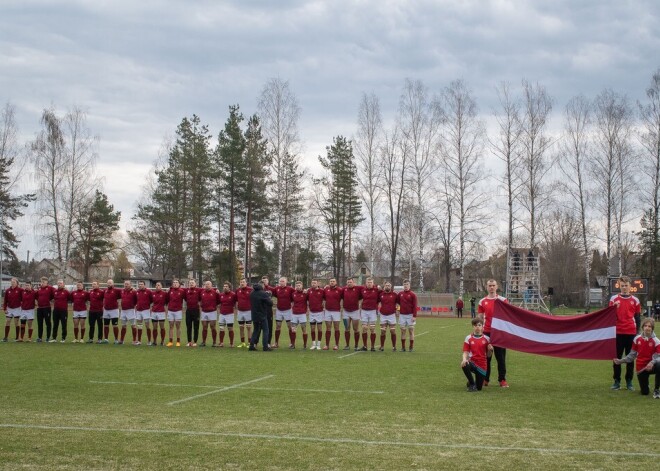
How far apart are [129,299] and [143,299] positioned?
0.43 m

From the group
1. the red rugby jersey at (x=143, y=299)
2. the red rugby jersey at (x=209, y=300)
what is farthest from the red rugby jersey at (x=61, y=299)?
the red rugby jersey at (x=209, y=300)

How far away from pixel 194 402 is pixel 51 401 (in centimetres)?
226

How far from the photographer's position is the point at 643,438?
8320mm

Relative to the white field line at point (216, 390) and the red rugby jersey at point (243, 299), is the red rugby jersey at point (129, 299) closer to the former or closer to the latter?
the red rugby jersey at point (243, 299)

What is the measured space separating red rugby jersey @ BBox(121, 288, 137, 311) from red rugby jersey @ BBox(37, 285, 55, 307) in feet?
8.71

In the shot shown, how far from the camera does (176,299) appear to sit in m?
21.8

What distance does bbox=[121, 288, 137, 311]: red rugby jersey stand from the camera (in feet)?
72.2

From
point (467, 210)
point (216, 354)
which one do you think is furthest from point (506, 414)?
point (467, 210)

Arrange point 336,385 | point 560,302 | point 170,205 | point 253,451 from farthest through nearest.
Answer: point 560,302
point 170,205
point 336,385
point 253,451

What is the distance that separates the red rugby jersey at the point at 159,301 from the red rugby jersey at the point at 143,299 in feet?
1.03

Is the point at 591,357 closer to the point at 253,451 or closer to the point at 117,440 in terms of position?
the point at 253,451

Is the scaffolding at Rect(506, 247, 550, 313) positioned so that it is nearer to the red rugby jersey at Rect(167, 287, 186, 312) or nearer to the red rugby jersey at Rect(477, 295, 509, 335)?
the red rugby jersey at Rect(167, 287, 186, 312)

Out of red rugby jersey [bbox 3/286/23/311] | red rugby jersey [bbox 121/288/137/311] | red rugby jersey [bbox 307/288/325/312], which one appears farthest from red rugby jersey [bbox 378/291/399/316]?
red rugby jersey [bbox 3/286/23/311]

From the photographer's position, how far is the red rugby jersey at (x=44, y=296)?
2277 cm
